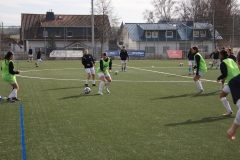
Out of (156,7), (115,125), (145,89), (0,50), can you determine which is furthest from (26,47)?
(115,125)

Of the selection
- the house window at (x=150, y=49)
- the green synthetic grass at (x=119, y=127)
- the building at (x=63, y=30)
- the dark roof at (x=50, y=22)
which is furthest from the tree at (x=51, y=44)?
the green synthetic grass at (x=119, y=127)

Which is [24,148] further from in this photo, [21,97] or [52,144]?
[21,97]

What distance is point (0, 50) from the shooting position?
47.9 metres

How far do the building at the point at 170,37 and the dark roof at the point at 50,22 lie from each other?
6069 mm

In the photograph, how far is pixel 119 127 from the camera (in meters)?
8.72

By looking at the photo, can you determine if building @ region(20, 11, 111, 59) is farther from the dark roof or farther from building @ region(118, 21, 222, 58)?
building @ region(118, 21, 222, 58)

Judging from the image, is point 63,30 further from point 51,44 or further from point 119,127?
point 119,127

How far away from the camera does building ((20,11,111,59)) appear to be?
58.2 m

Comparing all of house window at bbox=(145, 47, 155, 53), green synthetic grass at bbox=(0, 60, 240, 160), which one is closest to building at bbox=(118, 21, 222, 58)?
house window at bbox=(145, 47, 155, 53)

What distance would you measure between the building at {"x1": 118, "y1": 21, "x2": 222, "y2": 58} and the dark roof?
19.9ft

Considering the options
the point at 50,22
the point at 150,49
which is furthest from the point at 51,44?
the point at 150,49

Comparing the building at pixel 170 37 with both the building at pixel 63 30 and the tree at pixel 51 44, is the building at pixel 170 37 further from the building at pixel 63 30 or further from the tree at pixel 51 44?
the tree at pixel 51 44

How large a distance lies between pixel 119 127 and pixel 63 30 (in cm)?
5484

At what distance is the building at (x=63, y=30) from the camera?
58.2m
